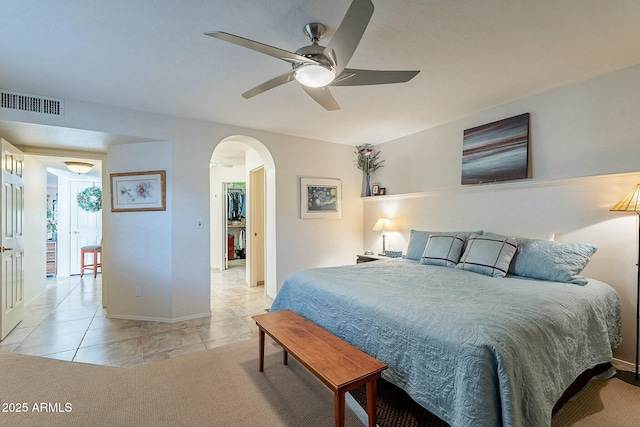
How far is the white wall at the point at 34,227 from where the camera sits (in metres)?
3.92

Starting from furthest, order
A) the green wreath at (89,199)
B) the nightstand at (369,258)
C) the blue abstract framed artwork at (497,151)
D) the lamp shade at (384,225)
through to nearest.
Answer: the green wreath at (89,199), the lamp shade at (384,225), the nightstand at (369,258), the blue abstract framed artwork at (497,151)

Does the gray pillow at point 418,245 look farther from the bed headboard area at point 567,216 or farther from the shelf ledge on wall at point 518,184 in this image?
the shelf ledge on wall at point 518,184

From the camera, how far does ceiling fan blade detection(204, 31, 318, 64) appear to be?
1439 mm

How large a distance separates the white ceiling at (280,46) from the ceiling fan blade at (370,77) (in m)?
0.30

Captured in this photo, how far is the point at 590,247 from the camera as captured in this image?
2355 mm

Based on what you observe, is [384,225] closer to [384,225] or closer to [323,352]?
[384,225]

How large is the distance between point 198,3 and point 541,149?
3179mm

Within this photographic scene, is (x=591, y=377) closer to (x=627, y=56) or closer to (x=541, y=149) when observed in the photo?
(x=541, y=149)

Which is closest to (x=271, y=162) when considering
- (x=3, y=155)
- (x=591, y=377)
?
(x=3, y=155)

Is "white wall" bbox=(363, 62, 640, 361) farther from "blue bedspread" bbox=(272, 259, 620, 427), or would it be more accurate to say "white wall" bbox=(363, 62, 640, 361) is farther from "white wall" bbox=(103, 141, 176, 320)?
"white wall" bbox=(103, 141, 176, 320)

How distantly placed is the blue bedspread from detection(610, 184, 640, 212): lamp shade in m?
0.60

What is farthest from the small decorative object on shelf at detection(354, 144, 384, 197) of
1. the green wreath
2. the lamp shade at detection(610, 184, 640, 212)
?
the green wreath

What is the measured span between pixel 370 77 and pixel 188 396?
247 centimetres

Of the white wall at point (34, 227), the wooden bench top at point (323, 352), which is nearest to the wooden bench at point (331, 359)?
the wooden bench top at point (323, 352)
